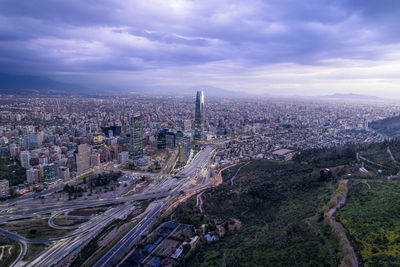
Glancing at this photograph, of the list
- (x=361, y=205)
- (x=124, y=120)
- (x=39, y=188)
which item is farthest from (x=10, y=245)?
(x=124, y=120)

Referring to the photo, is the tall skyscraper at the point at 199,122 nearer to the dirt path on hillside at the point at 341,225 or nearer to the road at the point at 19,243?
the dirt path on hillside at the point at 341,225

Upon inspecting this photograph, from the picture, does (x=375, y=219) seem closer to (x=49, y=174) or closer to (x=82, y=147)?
(x=49, y=174)

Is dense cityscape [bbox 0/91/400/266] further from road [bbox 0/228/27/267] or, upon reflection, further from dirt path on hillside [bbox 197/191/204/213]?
dirt path on hillside [bbox 197/191/204/213]

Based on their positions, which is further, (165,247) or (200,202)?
(200,202)

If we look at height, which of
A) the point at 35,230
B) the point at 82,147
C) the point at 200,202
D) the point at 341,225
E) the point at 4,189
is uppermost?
the point at 341,225

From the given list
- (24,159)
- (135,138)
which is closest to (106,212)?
(135,138)

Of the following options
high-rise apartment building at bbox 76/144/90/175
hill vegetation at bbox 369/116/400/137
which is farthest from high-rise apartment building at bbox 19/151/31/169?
hill vegetation at bbox 369/116/400/137

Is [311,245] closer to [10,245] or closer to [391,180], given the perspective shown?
[391,180]
